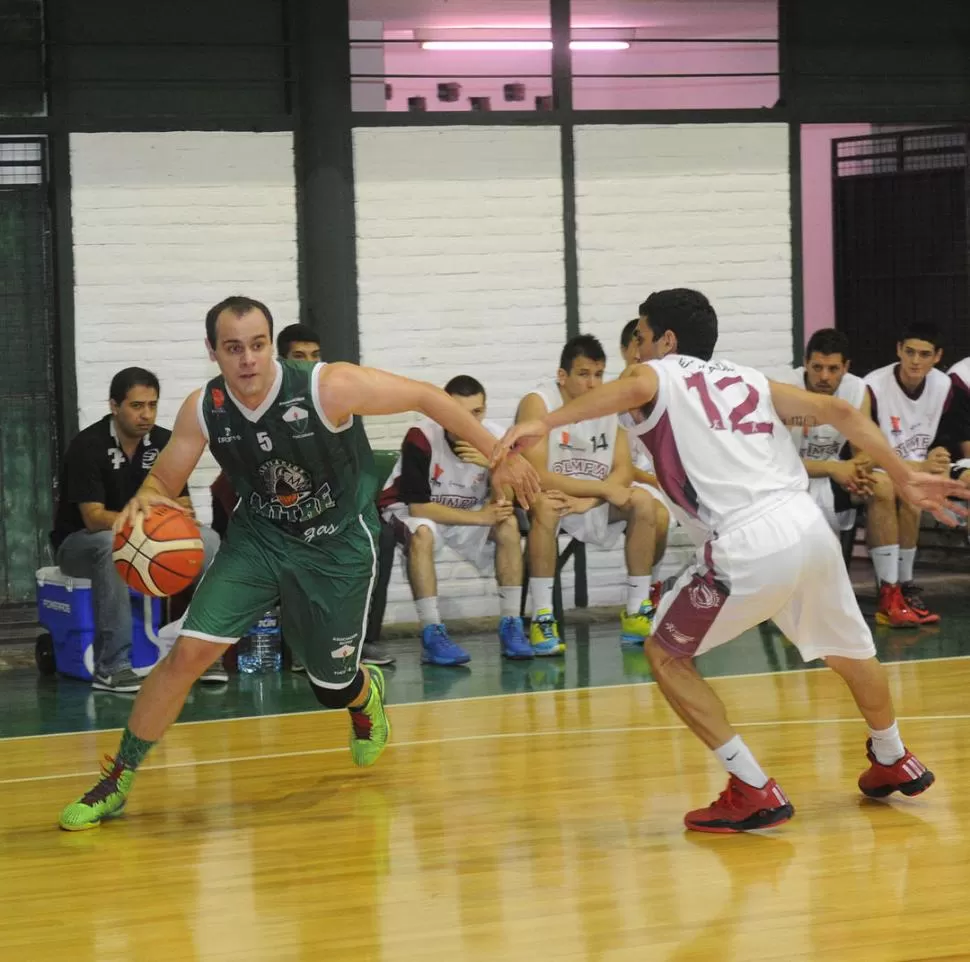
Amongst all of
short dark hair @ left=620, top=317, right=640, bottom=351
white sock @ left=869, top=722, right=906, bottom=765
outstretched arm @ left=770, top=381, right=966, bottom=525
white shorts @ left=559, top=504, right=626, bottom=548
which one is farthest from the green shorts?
short dark hair @ left=620, top=317, right=640, bottom=351

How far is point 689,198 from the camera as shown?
914 centimetres

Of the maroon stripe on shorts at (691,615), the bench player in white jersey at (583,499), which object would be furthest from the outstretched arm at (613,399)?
the bench player in white jersey at (583,499)

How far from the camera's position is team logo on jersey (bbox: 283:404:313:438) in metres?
4.74

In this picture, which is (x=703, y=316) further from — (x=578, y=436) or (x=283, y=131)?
(x=283, y=131)

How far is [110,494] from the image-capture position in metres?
7.16

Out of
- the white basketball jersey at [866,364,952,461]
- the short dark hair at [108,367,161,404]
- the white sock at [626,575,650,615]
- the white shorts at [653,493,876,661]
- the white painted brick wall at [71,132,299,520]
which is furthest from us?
the white basketball jersey at [866,364,952,461]

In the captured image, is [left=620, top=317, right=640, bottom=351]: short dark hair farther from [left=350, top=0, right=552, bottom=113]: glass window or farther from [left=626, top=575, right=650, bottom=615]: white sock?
[left=350, top=0, right=552, bottom=113]: glass window

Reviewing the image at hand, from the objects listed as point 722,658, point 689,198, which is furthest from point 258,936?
point 689,198

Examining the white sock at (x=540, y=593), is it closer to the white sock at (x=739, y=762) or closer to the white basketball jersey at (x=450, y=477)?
the white basketball jersey at (x=450, y=477)

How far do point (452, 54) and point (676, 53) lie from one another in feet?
4.42

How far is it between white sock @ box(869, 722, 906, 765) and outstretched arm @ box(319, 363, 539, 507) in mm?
1232

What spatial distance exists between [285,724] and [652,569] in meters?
2.61

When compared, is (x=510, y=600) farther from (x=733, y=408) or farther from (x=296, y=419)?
(x=733, y=408)

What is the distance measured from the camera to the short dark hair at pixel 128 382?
23.0 ft
